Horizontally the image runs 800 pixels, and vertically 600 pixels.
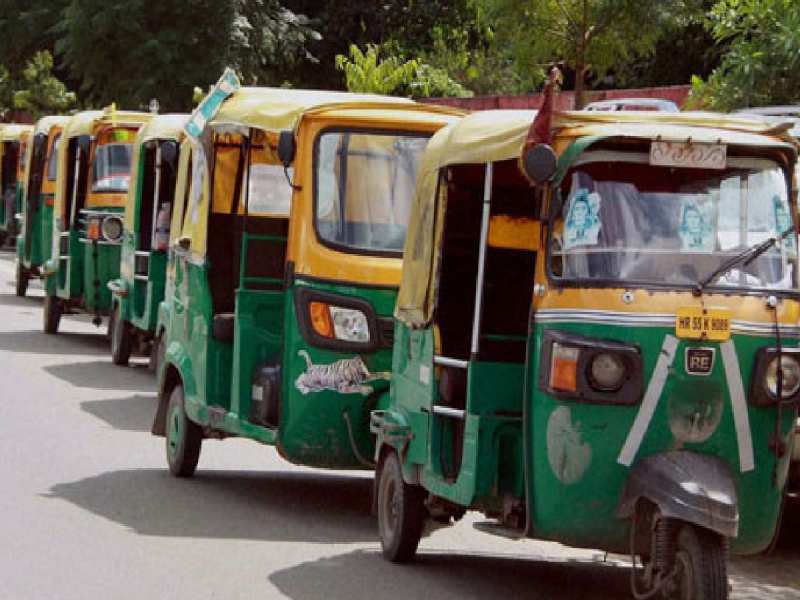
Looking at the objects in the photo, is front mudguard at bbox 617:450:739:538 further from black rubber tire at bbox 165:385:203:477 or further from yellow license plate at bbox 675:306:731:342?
black rubber tire at bbox 165:385:203:477

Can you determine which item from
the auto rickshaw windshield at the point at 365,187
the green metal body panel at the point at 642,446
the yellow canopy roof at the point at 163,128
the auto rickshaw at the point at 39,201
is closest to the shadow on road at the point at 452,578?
the green metal body panel at the point at 642,446

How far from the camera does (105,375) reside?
19.9 metres

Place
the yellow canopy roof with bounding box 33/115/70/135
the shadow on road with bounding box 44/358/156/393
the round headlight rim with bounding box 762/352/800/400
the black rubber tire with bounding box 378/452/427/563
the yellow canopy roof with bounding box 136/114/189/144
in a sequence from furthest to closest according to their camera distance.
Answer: the yellow canopy roof with bounding box 33/115/70/135 → the yellow canopy roof with bounding box 136/114/189/144 → the shadow on road with bounding box 44/358/156/393 → the black rubber tire with bounding box 378/452/427/563 → the round headlight rim with bounding box 762/352/800/400

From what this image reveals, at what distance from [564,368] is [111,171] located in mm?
14713

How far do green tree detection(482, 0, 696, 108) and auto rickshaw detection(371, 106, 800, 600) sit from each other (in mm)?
18458

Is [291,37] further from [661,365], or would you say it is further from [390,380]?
[661,365]

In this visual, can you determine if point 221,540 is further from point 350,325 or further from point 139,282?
point 139,282

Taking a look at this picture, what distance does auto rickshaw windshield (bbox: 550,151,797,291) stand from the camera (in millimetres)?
8805

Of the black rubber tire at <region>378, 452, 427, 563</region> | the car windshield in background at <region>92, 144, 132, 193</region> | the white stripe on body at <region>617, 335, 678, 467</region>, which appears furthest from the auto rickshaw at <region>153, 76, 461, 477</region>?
the car windshield in background at <region>92, 144, 132, 193</region>

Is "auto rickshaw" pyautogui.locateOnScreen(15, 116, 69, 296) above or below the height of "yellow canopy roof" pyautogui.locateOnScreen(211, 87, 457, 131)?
below

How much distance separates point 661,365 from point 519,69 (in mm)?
21318

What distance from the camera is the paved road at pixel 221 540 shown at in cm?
975

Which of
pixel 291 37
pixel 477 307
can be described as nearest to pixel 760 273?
pixel 477 307

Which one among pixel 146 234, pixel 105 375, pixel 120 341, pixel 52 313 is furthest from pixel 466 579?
pixel 52 313
